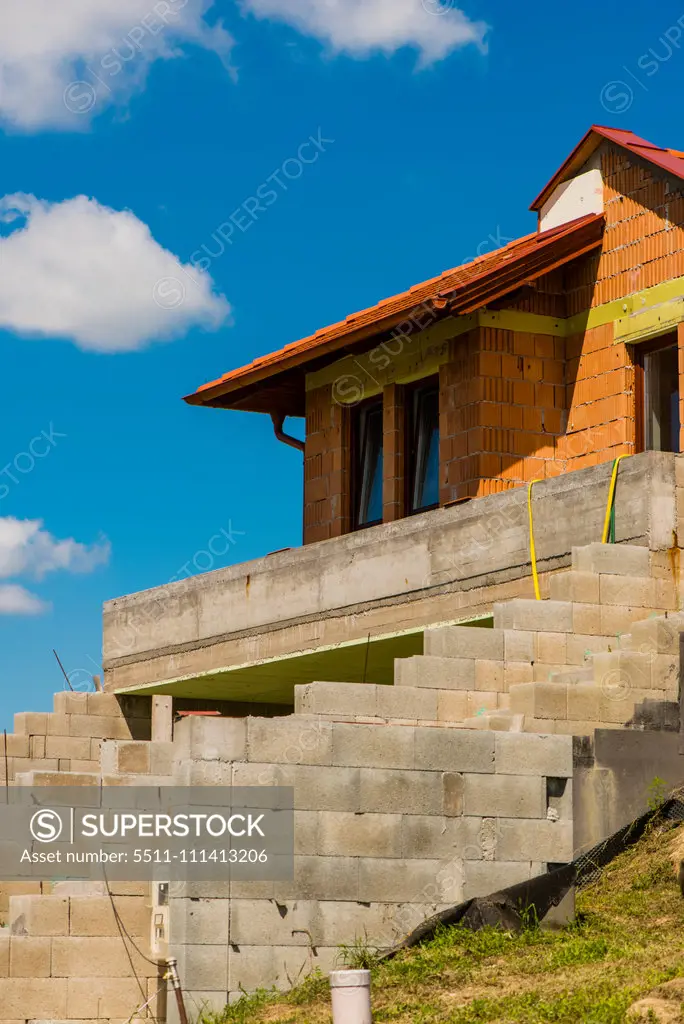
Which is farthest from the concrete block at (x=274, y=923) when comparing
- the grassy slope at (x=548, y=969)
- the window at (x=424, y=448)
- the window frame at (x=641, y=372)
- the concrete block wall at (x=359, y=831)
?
the window at (x=424, y=448)

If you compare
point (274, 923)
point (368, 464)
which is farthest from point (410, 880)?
point (368, 464)

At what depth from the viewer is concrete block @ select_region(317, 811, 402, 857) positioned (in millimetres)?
12500

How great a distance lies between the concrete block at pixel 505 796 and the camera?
13.0 meters

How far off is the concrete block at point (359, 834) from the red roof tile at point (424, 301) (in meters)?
7.36

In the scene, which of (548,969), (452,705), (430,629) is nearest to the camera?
(548,969)

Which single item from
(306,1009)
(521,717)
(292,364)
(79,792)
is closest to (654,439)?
(292,364)

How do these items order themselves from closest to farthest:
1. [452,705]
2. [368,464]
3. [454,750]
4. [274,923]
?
[274,923], [454,750], [452,705], [368,464]

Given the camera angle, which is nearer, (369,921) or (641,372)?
(369,921)

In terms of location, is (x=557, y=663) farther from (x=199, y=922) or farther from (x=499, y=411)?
(x=499, y=411)

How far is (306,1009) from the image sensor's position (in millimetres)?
11664

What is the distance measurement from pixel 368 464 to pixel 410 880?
9809 mm

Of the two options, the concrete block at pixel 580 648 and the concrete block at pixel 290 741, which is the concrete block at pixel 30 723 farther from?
the concrete block at pixel 290 741

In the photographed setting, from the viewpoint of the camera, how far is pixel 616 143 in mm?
19781

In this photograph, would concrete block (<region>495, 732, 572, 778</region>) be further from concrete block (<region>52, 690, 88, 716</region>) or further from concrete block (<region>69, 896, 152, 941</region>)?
concrete block (<region>52, 690, 88, 716</region>)
